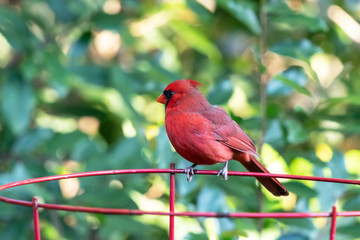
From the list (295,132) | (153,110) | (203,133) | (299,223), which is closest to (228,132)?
(203,133)

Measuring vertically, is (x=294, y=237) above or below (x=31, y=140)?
below

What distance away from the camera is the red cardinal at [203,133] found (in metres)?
1.91

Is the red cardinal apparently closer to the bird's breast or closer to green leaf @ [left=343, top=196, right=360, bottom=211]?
the bird's breast

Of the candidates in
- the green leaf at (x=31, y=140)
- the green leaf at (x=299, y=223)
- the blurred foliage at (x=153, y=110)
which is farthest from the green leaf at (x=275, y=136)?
the green leaf at (x=31, y=140)

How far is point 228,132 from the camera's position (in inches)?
81.5

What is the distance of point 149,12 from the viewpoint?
3.10 m

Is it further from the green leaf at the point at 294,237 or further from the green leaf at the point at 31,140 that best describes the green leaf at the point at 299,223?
the green leaf at the point at 31,140

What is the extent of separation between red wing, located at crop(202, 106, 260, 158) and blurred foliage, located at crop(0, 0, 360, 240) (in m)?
0.05

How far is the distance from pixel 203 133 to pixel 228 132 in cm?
12

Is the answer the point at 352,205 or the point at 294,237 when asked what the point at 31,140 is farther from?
the point at 352,205

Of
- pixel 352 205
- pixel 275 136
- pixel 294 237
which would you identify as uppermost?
pixel 275 136

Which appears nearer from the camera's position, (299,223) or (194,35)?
(299,223)

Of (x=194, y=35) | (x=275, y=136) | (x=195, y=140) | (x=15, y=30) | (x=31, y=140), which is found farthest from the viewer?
(x=194, y=35)

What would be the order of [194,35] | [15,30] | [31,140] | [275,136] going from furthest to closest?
[194,35] < [31,140] < [15,30] < [275,136]
